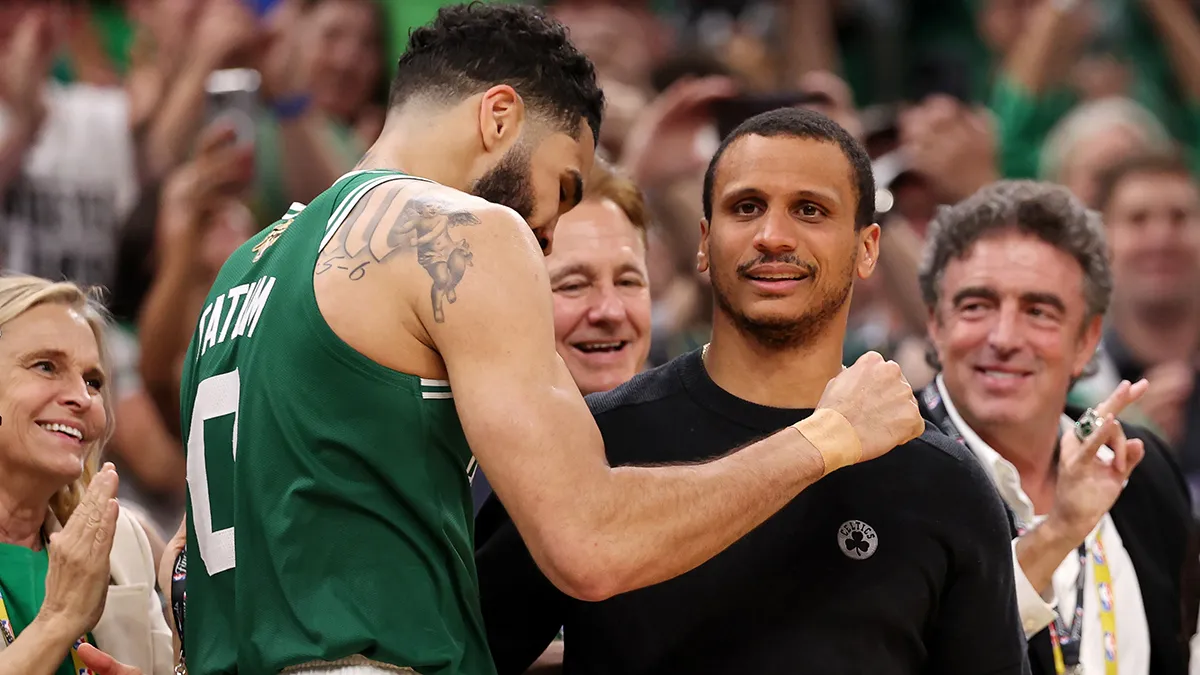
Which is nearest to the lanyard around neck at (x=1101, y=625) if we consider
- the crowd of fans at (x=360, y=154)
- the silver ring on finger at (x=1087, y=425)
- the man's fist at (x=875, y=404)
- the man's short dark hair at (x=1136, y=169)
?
the silver ring on finger at (x=1087, y=425)

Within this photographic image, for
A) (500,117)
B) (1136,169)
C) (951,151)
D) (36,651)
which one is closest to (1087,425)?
(500,117)

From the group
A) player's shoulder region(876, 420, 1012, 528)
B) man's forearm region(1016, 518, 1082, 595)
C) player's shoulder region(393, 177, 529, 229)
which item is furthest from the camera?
man's forearm region(1016, 518, 1082, 595)

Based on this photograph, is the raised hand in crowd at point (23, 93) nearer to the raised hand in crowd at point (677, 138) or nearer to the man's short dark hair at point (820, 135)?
the raised hand in crowd at point (677, 138)

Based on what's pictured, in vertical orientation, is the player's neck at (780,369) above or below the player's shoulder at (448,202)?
below

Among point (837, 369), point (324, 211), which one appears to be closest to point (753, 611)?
point (837, 369)

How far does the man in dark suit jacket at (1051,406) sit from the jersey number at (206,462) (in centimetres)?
193

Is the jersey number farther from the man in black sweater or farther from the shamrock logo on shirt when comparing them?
the shamrock logo on shirt

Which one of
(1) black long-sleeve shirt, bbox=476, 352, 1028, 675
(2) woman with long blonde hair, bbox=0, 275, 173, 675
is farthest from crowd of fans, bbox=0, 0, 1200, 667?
(1) black long-sleeve shirt, bbox=476, 352, 1028, 675

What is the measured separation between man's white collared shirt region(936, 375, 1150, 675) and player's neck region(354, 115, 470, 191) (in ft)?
5.83

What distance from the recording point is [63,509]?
3.80 m

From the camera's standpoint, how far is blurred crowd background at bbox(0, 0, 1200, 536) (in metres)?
6.40

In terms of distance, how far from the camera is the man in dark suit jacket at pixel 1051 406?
4.28 meters

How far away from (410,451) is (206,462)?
1.59 ft

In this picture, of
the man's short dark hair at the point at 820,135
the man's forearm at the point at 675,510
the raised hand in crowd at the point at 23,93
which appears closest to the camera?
the man's forearm at the point at 675,510
